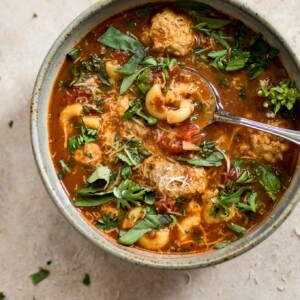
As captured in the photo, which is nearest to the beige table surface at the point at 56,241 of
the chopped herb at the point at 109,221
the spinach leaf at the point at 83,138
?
the chopped herb at the point at 109,221

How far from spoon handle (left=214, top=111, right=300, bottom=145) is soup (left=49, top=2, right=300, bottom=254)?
58 mm

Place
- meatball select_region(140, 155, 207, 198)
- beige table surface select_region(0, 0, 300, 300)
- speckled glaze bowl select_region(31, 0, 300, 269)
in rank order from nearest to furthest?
speckled glaze bowl select_region(31, 0, 300, 269)
meatball select_region(140, 155, 207, 198)
beige table surface select_region(0, 0, 300, 300)

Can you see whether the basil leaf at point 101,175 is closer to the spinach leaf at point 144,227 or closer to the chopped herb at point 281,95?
the spinach leaf at point 144,227

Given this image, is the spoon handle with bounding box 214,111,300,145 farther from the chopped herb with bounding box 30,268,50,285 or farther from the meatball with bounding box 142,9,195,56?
→ the chopped herb with bounding box 30,268,50,285

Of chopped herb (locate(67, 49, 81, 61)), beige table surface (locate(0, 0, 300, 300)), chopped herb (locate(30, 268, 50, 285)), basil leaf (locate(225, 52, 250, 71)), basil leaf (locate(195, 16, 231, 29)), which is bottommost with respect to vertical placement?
chopped herb (locate(30, 268, 50, 285))

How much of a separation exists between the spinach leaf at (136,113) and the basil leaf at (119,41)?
370 mm

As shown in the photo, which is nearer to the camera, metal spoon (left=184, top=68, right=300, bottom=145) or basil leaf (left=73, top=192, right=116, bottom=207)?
metal spoon (left=184, top=68, right=300, bottom=145)

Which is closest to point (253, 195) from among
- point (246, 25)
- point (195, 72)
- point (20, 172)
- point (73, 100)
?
point (195, 72)

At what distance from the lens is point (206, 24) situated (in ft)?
12.1

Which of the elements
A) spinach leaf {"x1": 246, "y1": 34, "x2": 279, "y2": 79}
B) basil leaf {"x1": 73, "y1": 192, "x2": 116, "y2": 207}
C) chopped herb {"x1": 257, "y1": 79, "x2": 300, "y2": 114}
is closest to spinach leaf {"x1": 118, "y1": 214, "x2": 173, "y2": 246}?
basil leaf {"x1": 73, "y1": 192, "x2": 116, "y2": 207}

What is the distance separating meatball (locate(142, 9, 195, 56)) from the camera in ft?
11.9

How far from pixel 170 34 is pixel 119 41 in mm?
349

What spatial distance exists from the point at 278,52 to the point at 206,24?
0.51 meters

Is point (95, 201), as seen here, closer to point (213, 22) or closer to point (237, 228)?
point (237, 228)
